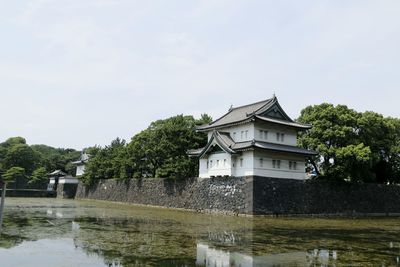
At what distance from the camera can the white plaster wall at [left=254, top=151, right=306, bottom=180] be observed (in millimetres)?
27531

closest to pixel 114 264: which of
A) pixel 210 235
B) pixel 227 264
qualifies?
pixel 227 264

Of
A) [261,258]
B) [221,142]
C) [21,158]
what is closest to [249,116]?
[221,142]

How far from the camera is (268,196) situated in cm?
2725

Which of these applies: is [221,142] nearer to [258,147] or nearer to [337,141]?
[258,147]

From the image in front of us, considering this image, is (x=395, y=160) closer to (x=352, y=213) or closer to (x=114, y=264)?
(x=352, y=213)

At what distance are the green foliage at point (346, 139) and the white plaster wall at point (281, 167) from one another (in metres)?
2.52

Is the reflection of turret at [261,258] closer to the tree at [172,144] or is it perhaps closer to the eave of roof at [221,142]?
the eave of roof at [221,142]

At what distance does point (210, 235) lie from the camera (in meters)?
14.4

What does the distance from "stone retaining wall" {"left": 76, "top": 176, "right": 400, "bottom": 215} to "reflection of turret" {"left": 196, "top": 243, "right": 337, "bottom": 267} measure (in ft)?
51.8

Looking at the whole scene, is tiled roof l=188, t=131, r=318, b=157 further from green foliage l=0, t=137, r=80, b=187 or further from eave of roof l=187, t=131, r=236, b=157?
green foliage l=0, t=137, r=80, b=187

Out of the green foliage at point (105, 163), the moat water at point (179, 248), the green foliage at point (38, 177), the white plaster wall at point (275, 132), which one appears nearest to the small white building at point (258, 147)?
the white plaster wall at point (275, 132)

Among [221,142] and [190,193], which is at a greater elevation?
[221,142]

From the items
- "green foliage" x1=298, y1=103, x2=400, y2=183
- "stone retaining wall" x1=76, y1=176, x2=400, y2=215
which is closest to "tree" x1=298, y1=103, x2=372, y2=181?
"green foliage" x1=298, y1=103, x2=400, y2=183

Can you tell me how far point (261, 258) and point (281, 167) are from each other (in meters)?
19.5
